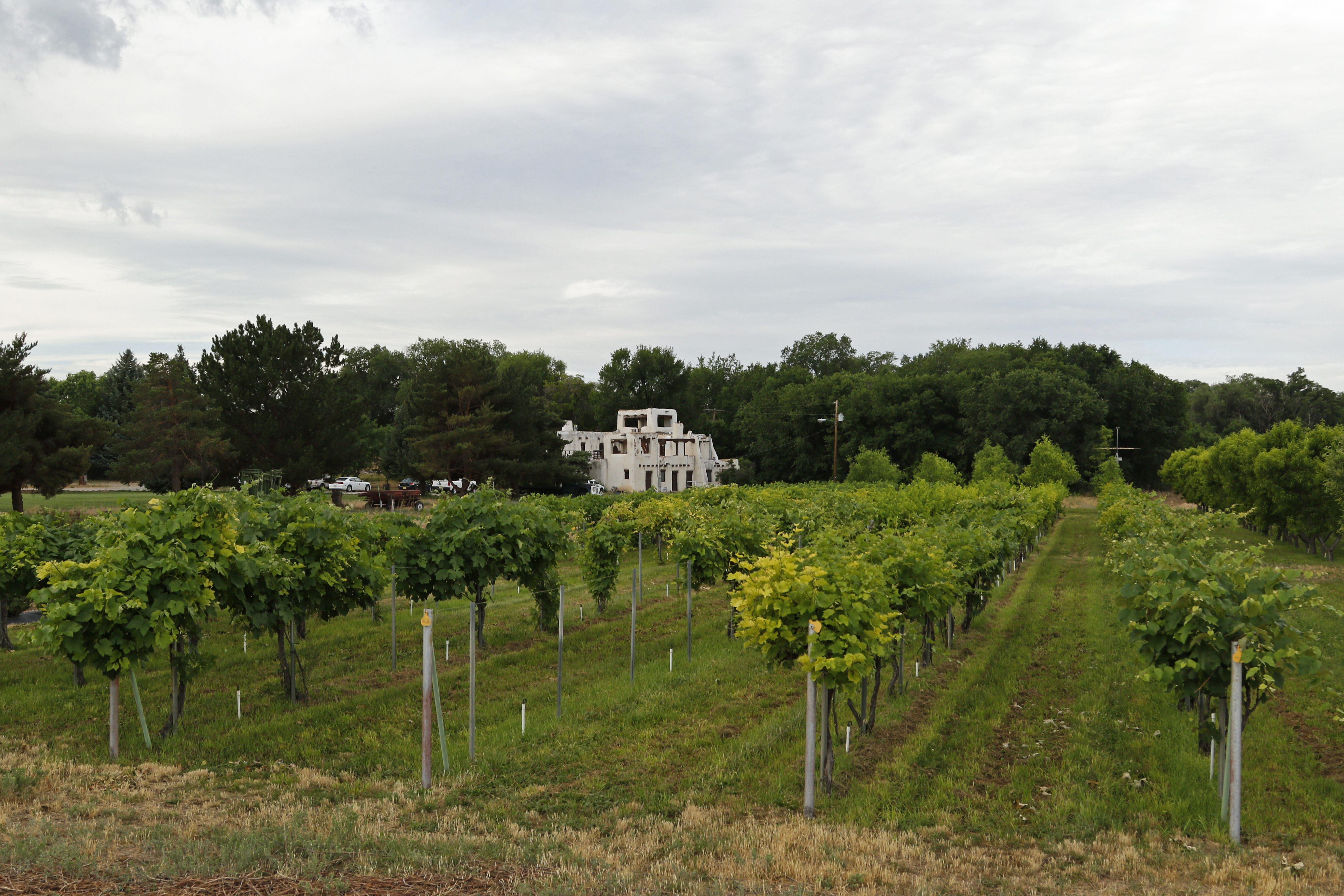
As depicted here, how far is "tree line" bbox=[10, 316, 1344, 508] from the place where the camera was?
1929 inches

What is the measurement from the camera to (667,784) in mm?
9055

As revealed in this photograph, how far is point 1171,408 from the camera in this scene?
280 feet

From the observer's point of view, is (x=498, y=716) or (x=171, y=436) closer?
(x=498, y=716)

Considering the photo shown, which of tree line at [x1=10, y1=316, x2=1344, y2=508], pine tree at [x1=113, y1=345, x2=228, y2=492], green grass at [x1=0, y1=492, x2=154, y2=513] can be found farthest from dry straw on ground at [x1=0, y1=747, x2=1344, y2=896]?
pine tree at [x1=113, y1=345, x2=228, y2=492]

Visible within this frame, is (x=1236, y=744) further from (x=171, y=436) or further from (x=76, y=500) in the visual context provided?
(x=76, y=500)

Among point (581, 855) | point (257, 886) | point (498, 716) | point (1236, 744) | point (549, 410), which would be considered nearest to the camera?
point (257, 886)

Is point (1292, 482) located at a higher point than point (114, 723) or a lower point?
higher

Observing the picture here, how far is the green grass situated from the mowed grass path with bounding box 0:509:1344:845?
3543 centimetres

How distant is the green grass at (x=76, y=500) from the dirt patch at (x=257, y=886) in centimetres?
4240

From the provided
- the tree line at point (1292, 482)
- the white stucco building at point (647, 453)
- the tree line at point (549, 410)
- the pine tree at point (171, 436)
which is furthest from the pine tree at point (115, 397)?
the tree line at point (1292, 482)

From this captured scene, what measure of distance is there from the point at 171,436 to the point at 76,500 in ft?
48.0

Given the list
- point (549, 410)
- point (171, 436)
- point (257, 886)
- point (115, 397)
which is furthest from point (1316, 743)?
point (115, 397)

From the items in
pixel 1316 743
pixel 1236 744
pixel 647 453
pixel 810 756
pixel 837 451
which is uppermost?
pixel 837 451

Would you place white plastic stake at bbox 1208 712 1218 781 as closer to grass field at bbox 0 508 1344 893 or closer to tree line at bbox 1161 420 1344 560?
grass field at bbox 0 508 1344 893
